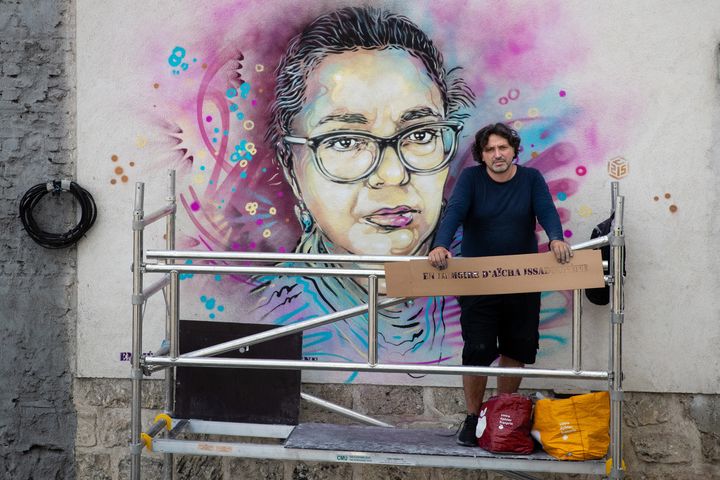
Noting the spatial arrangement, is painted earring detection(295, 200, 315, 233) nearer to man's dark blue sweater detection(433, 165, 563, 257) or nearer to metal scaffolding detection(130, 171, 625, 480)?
metal scaffolding detection(130, 171, 625, 480)

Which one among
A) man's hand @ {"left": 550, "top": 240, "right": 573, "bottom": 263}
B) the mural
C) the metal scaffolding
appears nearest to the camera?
man's hand @ {"left": 550, "top": 240, "right": 573, "bottom": 263}

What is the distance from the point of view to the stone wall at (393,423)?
5.02 m

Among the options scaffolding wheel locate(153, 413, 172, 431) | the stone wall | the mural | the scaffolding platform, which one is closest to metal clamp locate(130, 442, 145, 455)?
the scaffolding platform

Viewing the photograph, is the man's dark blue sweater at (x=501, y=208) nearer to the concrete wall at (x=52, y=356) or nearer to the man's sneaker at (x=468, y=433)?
the man's sneaker at (x=468, y=433)

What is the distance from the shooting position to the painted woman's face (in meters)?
5.12

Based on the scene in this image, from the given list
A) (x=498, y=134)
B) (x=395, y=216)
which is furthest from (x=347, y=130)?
(x=498, y=134)

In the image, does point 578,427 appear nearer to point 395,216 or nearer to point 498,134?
point 498,134

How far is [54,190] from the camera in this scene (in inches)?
205

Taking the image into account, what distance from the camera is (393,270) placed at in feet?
13.5

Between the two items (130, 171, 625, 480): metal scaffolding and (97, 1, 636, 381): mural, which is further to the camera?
(97, 1, 636, 381): mural

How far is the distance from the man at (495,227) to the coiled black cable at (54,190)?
2214 mm

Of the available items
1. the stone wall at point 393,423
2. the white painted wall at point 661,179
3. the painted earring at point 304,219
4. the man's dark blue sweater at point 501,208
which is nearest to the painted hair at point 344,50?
the painted earring at point 304,219

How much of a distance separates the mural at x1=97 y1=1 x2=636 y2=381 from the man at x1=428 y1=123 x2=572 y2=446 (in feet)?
1.90

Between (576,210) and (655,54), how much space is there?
982 millimetres
